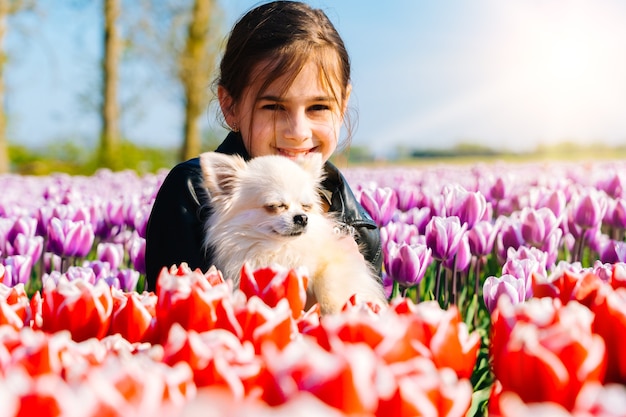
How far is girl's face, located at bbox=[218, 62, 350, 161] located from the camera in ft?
11.1

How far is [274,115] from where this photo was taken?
11.2 feet

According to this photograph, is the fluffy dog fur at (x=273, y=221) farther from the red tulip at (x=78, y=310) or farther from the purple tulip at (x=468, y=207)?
the red tulip at (x=78, y=310)

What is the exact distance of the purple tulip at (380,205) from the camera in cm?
402

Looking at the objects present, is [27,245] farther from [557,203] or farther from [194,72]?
[194,72]

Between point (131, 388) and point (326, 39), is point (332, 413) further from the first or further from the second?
point (326, 39)

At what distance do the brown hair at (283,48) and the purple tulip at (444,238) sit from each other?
0.84m

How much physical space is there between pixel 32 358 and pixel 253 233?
184 cm

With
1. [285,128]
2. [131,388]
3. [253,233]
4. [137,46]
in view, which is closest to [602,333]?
[131,388]

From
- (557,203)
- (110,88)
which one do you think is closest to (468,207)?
(557,203)

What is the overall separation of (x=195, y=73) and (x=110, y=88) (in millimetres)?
2791

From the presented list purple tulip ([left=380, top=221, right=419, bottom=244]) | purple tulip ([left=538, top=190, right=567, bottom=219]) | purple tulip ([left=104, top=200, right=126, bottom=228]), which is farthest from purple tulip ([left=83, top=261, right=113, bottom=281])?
purple tulip ([left=538, top=190, right=567, bottom=219])

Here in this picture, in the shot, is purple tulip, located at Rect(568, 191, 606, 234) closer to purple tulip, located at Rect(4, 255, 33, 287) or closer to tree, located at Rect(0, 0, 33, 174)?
purple tulip, located at Rect(4, 255, 33, 287)

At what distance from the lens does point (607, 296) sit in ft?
4.56

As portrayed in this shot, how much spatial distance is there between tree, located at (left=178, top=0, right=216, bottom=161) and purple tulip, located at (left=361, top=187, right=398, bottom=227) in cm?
1877
